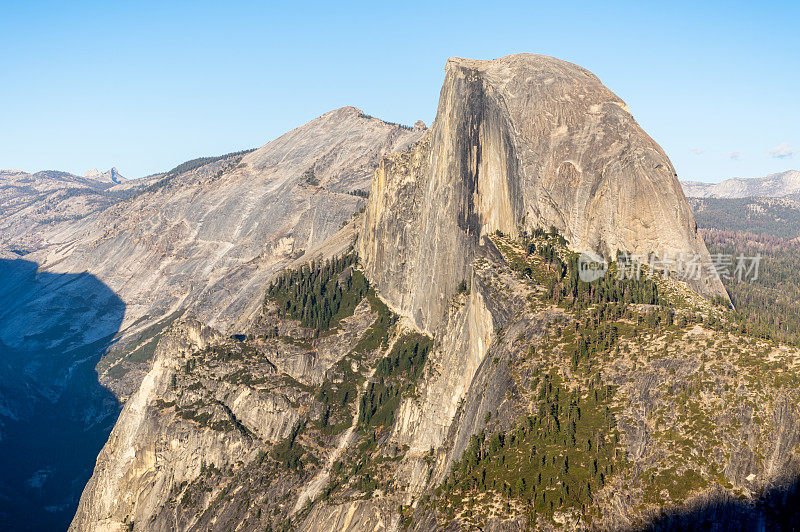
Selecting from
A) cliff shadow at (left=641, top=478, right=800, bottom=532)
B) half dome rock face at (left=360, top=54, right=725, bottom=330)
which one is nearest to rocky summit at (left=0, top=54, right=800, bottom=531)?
cliff shadow at (left=641, top=478, right=800, bottom=532)

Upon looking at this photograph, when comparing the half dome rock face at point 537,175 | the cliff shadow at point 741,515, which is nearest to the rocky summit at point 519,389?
the cliff shadow at point 741,515

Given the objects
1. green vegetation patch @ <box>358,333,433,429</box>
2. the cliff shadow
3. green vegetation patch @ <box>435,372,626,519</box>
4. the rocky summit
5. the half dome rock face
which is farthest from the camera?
green vegetation patch @ <box>358,333,433,429</box>

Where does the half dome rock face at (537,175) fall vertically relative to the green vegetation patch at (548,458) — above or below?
above

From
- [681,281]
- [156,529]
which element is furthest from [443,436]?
[156,529]

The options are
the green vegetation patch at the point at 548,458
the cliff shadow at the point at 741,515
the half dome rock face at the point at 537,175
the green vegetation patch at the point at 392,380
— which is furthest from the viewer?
the green vegetation patch at the point at 392,380

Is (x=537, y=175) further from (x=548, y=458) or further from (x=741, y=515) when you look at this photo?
(x=741, y=515)

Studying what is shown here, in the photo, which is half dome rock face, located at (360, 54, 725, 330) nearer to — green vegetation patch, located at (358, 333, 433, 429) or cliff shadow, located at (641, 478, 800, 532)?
green vegetation patch, located at (358, 333, 433, 429)

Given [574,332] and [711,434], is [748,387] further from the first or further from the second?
[574,332]

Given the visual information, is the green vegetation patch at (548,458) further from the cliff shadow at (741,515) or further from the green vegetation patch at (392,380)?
the green vegetation patch at (392,380)
